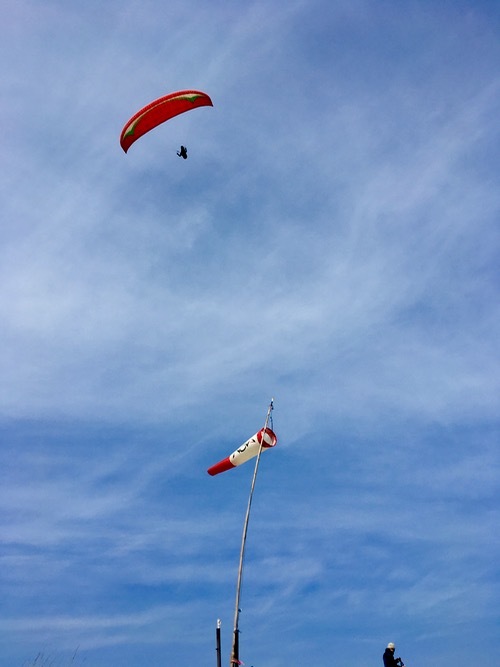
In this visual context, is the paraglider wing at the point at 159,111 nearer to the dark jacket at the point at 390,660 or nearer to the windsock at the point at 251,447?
the windsock at the point at 251,447

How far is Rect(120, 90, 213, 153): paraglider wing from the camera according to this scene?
40.8 metres

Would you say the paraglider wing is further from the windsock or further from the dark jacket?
the dark jacket

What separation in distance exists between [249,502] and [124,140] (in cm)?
2319

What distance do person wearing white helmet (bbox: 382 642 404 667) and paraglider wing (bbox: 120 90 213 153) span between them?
99.9 feet

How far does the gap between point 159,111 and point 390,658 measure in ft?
106

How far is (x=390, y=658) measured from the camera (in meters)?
24.9

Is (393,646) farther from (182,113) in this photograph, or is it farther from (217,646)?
(182,113)

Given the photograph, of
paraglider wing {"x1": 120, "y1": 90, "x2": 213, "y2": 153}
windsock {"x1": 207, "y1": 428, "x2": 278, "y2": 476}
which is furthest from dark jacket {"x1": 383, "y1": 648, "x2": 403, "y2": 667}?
paraglider wing {"x1": 120, "y1": 90, "x2": 213, "y2": 153}

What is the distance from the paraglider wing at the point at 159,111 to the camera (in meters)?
40.8

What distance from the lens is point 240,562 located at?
29906mm

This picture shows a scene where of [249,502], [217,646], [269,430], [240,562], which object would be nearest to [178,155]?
[269,430]

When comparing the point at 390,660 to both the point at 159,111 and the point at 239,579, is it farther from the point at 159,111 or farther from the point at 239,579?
the point at 159,111

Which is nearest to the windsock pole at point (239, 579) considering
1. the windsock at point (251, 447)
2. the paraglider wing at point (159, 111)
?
the windsock at point (251, 447)

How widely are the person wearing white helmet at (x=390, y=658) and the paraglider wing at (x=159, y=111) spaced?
30.4m
